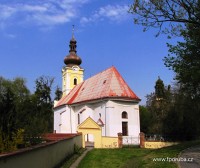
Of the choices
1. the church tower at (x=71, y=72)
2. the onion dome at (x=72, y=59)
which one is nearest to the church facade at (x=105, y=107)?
the church tower at (x=71, y=72)

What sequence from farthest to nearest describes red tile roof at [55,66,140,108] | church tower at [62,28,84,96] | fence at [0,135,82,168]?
→ church tower at [62,28,84,96] < red tile roof at [55,66,140,108] < fence at [0,135,82,168]

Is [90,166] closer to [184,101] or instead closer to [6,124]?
[6,124]

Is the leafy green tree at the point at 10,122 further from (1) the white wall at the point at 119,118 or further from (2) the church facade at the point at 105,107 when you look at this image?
(1) the white wall at the point at 119,118

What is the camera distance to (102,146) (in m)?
34.0

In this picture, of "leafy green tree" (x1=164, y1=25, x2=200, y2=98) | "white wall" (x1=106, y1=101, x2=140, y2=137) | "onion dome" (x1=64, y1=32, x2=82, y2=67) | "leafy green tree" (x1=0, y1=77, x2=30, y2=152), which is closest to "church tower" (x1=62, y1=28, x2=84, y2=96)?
"onion dome" (x1=64, y1=32, x2=82, y2=67)

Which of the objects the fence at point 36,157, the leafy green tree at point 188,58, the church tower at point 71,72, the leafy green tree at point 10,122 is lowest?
the fence at point 36,157

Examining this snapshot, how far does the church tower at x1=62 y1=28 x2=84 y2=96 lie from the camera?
60.0m

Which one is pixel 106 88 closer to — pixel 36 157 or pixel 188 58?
pixel 188 58

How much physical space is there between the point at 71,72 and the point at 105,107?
2139cm

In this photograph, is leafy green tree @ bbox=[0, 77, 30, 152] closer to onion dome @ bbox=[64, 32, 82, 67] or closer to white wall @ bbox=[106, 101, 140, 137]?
white wall @ bbox=[106, 101, 140, 137]

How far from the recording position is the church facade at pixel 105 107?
3969 cm

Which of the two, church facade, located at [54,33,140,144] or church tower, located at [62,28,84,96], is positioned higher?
church tower, located at [62,28,84,96]

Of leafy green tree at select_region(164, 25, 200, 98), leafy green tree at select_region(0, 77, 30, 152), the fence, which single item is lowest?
the fence

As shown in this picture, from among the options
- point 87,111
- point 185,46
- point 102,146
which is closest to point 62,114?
point 87,111
